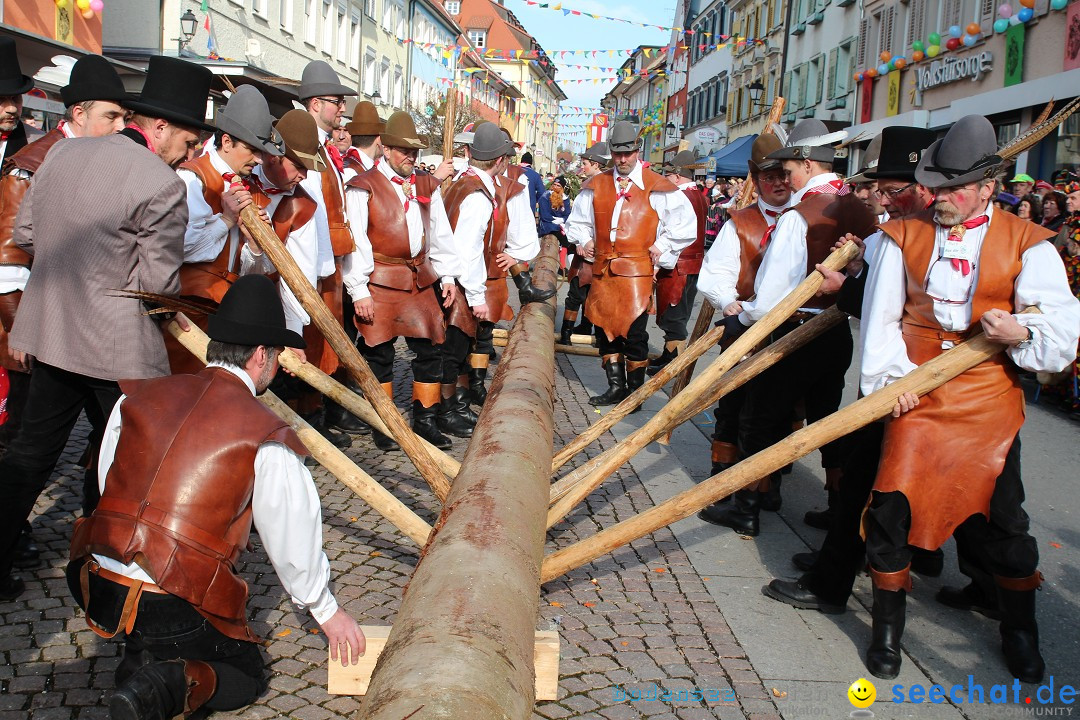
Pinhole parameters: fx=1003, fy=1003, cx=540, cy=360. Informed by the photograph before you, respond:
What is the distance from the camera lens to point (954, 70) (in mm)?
20000

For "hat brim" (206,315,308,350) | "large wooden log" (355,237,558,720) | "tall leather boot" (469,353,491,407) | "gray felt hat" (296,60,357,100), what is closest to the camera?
"large wooden log" (355,237,558,720)

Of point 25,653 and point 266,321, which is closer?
point 266,321

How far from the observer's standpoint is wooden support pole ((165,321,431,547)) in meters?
3.68

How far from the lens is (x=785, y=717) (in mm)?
3424

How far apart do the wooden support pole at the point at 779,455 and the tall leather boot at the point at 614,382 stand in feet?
14.8

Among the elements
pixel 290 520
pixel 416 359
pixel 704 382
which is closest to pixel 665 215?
pixel 416 359

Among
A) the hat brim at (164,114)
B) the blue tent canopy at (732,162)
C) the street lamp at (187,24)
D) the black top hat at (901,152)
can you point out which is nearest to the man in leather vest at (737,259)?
the black top hat at (901,152)

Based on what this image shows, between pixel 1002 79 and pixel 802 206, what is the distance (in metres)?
15.1

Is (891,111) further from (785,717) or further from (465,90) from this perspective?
(465,90)

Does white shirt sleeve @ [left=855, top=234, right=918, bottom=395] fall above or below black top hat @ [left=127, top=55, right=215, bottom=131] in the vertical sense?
below

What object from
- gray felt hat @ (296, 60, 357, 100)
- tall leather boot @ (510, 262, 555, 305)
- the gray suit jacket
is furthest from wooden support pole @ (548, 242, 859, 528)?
gray felt hat @ (296, 60, 357, 100)

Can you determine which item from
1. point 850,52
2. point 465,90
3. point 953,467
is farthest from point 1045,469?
point 465,90

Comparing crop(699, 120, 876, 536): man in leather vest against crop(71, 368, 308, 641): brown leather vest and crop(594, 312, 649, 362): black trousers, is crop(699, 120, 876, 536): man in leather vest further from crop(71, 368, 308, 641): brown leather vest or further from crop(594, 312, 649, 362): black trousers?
crop(71, 368, 308, 641): brown leather vest

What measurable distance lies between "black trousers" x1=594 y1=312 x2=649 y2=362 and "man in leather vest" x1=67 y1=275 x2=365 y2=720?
17.3ft
